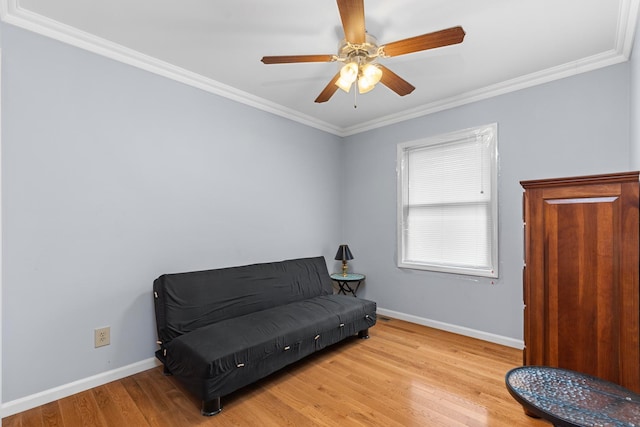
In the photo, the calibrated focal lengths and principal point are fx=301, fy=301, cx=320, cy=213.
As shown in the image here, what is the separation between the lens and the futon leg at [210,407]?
1.87 metres

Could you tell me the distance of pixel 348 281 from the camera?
368cm

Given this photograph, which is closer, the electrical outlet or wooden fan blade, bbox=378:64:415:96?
wooden fan blade, bbox=378:64:415:96

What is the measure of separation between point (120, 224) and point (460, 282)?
3.21 m

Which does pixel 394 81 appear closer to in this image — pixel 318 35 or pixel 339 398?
pixel 318 35

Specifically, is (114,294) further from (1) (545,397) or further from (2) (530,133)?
(2) (530,133)

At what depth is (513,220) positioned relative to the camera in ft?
9.40

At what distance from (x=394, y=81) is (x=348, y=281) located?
2.37 metres

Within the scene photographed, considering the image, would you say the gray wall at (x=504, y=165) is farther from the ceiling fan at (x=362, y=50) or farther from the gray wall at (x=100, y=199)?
the gray wall at (x=100, y=199)

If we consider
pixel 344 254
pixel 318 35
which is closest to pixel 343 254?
pixel 344 254

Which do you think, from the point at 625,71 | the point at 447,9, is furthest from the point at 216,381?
the point at 625,71

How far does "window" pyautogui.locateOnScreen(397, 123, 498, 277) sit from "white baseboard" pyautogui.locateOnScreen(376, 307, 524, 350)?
0.59m

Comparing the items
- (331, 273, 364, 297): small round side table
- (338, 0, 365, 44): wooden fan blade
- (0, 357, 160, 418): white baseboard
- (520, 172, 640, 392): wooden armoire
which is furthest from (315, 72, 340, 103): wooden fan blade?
(0, 357, 160, 418): white baseboard

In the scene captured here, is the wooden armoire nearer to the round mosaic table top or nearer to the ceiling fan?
the round mosaic table top

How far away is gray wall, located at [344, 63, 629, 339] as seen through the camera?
246 centimetres
